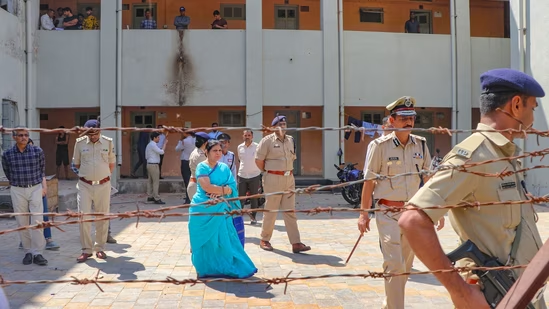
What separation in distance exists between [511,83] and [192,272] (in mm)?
4841

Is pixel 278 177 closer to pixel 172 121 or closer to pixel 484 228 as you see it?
pixel 484 228

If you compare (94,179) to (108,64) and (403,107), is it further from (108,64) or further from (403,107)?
(108,64)

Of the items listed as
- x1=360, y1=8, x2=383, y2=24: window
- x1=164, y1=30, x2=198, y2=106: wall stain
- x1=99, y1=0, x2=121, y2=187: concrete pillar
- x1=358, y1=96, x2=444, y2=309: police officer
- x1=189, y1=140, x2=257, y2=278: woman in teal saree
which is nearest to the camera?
x1=358, y1=96, x2=444, y2=309: police officer

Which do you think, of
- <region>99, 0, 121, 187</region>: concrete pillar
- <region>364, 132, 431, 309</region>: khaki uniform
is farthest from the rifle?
<region>99, 0, 121, 187</region>: concrete pillar

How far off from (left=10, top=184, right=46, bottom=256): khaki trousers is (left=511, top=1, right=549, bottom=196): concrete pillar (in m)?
11.3

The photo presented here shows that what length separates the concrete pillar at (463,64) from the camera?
15.8 m

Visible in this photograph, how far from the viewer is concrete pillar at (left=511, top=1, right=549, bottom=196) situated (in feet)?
41.2

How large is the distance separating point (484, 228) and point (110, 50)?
1426cm

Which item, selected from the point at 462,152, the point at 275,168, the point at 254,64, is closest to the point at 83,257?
the point at 275,168

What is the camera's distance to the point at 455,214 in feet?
7.23

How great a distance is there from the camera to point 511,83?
6.95 feet

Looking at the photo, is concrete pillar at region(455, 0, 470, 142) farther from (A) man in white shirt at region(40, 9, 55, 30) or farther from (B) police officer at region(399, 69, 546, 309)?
(B) police officer at region(399, 69, 546, 309)

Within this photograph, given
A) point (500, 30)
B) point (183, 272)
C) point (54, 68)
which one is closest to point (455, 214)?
point (183, 272)

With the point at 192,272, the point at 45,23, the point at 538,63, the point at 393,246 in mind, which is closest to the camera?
the point at 393,246
